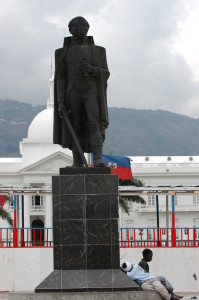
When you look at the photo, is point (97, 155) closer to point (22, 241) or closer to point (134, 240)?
point (134, 240)

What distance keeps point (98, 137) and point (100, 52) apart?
1310 mm

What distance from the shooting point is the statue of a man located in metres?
12.6

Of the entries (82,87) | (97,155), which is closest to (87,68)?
(82,87)

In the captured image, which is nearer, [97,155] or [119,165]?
[97,155]

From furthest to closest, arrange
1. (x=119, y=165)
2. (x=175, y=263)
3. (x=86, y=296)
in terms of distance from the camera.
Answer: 1. (x=119, y=165)
2. (x=175, y=263)
3. (x=86, y=296)

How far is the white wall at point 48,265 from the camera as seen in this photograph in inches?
901

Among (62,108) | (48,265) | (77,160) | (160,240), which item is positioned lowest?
(48,265)

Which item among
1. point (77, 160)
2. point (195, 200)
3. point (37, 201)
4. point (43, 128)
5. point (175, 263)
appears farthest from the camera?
point (43, 128)

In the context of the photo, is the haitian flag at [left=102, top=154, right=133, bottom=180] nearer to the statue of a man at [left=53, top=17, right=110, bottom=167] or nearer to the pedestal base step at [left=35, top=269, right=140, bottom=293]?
the statue of a man at [left=53, top=17, right=110, bottom=167]

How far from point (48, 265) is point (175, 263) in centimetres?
351

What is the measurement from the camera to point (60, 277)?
12.0m

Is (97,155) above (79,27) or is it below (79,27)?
below

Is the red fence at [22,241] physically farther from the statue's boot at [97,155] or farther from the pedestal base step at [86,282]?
the pedestal base step at [86,282]

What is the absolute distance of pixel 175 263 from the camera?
75.5 ft
